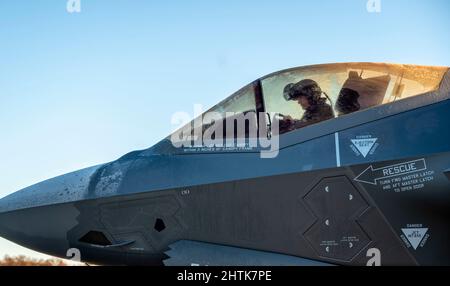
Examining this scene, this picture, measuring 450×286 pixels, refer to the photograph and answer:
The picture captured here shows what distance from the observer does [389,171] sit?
6.25 meters

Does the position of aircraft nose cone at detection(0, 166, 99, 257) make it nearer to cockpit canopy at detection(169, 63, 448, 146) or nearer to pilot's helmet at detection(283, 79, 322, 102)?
cockpit canopy at detection(169, 63, 448, 146)

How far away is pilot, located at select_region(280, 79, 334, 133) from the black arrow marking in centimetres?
98

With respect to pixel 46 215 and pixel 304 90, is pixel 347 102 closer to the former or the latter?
pixel 304 90

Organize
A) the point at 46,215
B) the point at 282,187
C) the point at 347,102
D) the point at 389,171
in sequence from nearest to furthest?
1. the point at 389,171
2. the point at 282,187
3. the point at 347,102
4. the point at 46,215

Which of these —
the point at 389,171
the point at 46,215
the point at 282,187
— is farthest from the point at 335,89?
the point at 46,215

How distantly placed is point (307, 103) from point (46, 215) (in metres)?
4.01

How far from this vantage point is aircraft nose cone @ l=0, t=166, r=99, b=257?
7.43 metres

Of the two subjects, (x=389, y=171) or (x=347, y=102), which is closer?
(x=389, y=171)

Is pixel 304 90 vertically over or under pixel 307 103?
over

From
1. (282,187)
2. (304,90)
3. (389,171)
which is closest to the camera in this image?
(389,171)

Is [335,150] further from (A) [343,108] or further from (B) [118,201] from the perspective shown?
(B) [118,201]

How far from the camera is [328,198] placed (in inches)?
253

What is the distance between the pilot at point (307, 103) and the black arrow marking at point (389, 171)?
0.98 m
